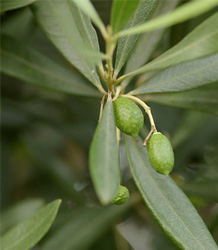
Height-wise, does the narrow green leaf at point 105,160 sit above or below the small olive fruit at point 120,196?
above

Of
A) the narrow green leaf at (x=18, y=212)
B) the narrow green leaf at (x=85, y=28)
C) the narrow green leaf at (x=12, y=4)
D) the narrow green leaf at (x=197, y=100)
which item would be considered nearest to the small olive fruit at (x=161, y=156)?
the narrow green leaf at (x=85, y=28)

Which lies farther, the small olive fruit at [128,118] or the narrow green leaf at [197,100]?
the narrow green leaf at [197,100]

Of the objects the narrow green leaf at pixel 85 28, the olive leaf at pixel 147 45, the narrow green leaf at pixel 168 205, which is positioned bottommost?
the narrow green leaf at pixel 168 205

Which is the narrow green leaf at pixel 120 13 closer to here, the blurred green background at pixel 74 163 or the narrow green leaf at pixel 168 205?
the narrow green leaf at pixel 168 205

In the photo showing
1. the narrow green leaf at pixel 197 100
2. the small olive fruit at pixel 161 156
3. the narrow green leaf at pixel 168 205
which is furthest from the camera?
the narrow green leaf at pixel 197 100

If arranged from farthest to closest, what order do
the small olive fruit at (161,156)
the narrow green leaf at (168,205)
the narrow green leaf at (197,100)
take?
the narrow green leaf at (197,100), the narrow green leaf at (168,205), the small olive fruit at (161,156)

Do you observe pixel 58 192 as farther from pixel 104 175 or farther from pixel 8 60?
pixel 104 175
